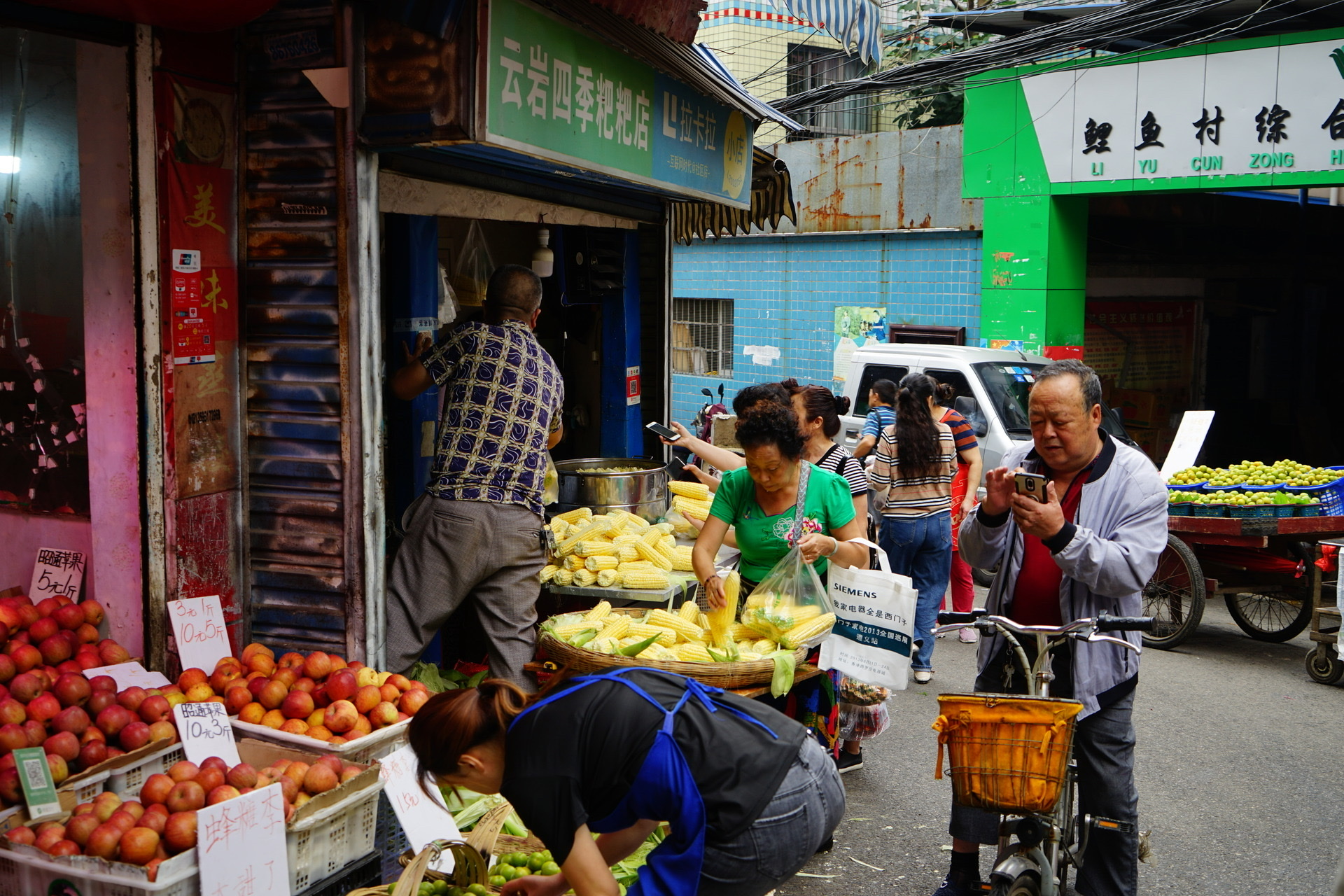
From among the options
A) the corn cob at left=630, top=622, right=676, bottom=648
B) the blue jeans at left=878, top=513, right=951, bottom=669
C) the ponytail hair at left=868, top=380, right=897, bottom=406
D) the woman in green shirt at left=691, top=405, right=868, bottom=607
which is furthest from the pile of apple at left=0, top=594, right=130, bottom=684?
the ponytail hair at left=868, top=380, right=897, bottom=406

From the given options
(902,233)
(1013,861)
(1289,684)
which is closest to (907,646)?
(1013,861)

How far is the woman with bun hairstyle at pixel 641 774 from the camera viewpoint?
260 centimetres

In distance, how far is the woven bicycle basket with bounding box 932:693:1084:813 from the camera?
318cm

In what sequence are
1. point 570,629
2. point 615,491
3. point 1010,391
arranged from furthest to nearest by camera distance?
point 1010,391 < point 615,491 < point 570,629

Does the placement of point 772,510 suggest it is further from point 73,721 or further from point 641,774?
point 73,721

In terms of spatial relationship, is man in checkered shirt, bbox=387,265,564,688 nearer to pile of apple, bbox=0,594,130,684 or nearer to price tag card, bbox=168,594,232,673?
price tag card, bbox=168,594,232,673

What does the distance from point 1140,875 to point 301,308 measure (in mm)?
4191

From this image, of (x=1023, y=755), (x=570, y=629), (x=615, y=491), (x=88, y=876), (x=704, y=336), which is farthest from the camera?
(x=704, y=336)

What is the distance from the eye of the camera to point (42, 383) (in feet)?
14.6

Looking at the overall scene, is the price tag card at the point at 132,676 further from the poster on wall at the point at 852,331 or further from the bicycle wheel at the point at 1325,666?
the poster on wall at the point at 852,331

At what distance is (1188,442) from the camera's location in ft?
29.0

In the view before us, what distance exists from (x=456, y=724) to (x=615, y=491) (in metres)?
3.90

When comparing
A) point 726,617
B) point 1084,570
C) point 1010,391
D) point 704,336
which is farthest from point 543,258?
point 704,336

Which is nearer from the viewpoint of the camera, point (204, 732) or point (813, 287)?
point (204, 732)
